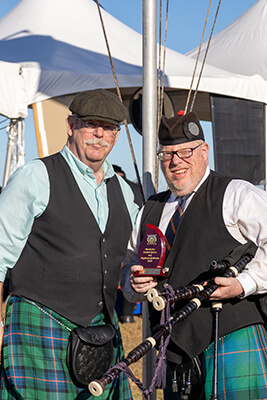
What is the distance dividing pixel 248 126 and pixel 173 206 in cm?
446

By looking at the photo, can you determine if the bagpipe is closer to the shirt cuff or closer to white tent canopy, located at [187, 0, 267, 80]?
the shirt cuff

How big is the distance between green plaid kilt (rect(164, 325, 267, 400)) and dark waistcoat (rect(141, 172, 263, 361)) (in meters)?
0.04

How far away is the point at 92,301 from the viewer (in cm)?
238

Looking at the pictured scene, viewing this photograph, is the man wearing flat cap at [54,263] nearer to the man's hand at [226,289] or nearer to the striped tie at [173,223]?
the striped tie at [173,223]

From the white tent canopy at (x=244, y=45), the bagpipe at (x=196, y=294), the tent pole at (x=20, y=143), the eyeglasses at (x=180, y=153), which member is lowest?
the bagpipe at (x=196, y=294)

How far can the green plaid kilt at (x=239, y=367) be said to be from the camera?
2117 millimetres

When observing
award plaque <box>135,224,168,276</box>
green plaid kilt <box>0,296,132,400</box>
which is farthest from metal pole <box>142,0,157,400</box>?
green plaid kilt <box>0,296,132,400</box>

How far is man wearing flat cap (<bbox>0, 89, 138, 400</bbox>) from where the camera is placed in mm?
2301

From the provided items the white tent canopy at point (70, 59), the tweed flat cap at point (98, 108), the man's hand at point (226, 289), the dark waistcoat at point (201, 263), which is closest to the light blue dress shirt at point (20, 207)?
the tweed flat cap at point (98, 108)

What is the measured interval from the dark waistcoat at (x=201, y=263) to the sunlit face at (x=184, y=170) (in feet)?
0.20

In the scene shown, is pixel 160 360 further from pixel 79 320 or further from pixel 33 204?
pixel 33 204

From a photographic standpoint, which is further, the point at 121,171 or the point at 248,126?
the point at 248,126

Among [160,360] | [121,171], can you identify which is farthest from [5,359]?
[121,171]

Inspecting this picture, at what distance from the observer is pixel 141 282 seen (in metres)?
2.27
